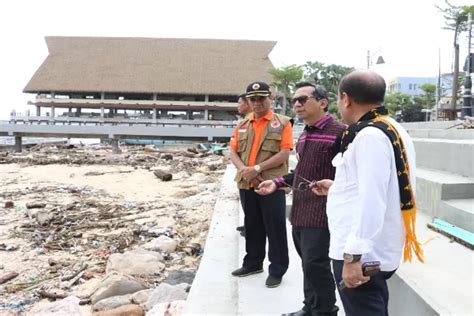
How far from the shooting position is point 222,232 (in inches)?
197

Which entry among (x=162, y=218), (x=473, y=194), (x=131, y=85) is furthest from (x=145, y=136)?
(x=473, y=194)

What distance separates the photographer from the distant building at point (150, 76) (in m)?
39.7

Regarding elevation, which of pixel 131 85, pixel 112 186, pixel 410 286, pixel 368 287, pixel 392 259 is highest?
pixel 131 85

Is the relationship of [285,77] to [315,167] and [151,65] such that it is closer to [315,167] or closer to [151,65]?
[151,65]

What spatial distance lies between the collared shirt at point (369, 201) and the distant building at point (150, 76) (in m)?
36.7

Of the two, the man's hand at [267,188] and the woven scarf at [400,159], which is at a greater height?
the woven scarf at [400,159]

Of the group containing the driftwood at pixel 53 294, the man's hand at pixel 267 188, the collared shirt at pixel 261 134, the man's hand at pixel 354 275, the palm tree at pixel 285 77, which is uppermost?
the palm tree at pixel 285 77

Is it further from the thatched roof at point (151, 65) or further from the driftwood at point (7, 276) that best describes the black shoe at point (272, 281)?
the thatched roof at point (151, 65)

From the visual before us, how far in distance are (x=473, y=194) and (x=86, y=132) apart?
91.5 ft

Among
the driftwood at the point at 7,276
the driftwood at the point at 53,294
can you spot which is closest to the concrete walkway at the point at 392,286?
the driftwood at the point at 53,294

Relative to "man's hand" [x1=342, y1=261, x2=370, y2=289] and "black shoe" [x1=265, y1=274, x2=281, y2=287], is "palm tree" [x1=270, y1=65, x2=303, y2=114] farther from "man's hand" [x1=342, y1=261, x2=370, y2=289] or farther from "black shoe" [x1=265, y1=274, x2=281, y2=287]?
"man's hand" [x1=342, y1=261, x2=370, y2=289]

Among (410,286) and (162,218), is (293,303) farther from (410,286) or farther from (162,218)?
(162,218)

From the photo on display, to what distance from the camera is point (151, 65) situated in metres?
42.3

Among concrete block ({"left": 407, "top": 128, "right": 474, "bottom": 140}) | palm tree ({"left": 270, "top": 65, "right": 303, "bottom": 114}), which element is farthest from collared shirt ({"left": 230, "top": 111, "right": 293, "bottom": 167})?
palm tree ({"left": 270, "top": 65, "right": 303, "bottom": 114})
